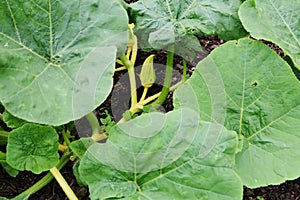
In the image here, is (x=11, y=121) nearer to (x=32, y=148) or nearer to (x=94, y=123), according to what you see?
(x=32, y=148)

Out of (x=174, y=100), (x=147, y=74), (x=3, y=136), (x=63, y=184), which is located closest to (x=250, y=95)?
(x=174, y=100)

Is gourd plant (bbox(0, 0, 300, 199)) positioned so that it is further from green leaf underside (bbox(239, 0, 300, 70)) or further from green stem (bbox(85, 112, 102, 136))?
green stem (bbox(85, 112, 102, 136))

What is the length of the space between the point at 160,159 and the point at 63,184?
388 millimetres

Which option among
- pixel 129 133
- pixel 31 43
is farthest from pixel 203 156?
pixel 31 43

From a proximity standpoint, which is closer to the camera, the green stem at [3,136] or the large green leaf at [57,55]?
the large green leaf at [57,55]

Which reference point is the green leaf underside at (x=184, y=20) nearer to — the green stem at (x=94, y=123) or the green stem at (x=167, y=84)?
the green stem at (x=167, y=84)

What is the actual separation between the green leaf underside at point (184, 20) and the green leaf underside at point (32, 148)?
0.43 m

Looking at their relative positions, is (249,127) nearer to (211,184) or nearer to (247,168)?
(247,168)

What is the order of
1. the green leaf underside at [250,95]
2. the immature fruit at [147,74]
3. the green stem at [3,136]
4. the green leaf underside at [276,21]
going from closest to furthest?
1. the green leaf underside at [250,95]
2. the green leaf underside at [276,21]
3. the green stem at [3,136]
4. the immature fruit at [147,74]

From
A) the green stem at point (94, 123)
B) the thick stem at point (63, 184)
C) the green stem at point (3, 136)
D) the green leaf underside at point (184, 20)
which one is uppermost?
the green leaf underside at point (184, 20)

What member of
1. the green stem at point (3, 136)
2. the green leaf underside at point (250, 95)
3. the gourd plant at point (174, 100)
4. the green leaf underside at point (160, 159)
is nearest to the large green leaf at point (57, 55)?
the gourd plant at point (174, 100)

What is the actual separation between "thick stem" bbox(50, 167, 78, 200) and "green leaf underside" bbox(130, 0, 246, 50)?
49cm

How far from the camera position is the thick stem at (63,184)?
1.52m

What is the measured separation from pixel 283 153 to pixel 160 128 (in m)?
0.35
